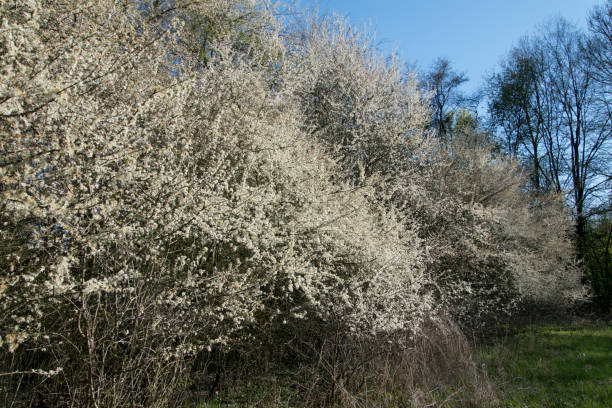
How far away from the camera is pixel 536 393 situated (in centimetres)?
609

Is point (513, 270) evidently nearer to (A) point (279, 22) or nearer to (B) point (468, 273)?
(B) point (468, 273)

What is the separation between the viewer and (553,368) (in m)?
7.76

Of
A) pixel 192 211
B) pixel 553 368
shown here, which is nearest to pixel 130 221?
pixel 192 211

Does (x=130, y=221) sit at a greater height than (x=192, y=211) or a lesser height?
lesser

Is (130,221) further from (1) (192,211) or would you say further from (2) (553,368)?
(2) (553,368)

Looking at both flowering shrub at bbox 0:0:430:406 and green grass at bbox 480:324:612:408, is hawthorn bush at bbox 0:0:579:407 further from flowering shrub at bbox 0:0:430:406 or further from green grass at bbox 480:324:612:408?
green grass at bbox 480:324:612:408

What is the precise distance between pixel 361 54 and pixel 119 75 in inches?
400

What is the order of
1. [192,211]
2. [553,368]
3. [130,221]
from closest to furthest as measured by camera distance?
[130,221] < [192,211] < [553,368]

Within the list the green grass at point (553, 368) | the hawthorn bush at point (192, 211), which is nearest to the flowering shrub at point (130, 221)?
the hawthorn bush at point (192, 211)

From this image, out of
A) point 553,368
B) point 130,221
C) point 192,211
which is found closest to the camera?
point 130,221

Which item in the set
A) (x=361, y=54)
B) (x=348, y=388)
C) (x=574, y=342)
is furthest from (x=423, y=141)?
(x=348, y=388)

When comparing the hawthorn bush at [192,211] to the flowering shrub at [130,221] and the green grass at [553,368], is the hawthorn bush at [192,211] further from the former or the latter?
the green grass at [553,368]

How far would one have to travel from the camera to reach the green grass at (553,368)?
5.81 meters

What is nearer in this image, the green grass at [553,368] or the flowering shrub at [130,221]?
A: the flowering shrub at [130,221]
